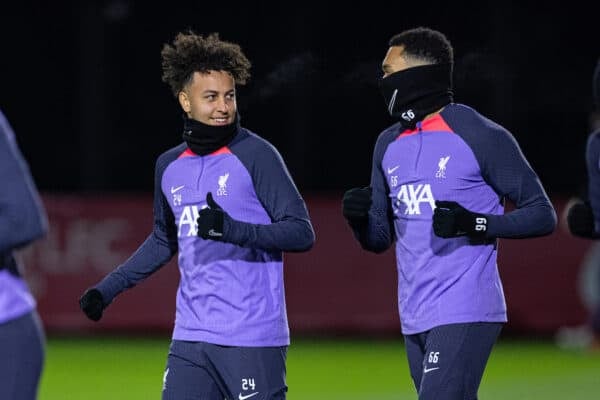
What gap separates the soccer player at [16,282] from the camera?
492 cm

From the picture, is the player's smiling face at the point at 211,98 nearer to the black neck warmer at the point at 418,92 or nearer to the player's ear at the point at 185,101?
the player's ear at the point at 185,101

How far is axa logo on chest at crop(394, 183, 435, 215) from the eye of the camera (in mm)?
7117

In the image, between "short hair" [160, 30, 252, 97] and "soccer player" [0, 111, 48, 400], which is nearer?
"soccer player" [0, 111, 48, 400]

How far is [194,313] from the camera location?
275 inches

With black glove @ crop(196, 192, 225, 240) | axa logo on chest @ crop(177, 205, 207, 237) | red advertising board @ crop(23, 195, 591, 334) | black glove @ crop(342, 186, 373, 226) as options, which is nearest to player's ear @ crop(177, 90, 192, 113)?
axa logo on chest @ crop(177, 205, 207, 237)

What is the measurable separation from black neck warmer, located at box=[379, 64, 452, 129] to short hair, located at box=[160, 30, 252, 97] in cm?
74

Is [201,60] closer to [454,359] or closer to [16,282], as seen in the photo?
[454,359]

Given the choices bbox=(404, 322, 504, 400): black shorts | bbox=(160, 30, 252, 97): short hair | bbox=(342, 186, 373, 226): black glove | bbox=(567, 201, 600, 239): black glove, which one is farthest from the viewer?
bbox=(567, 201, 600, 239): black glove

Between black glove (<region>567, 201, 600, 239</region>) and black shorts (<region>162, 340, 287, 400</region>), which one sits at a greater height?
black glove (<region>567, 201, 600, 239</region>)

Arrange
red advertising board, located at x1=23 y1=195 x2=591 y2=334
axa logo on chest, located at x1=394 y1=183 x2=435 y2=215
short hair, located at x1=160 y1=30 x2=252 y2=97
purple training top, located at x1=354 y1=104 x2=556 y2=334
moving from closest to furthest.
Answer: purple training top, located at x1=354 y1=104 x2=556 y2=334 < axa logo on chest, located at x1=394 y1=183 x2=435 y2=215 < short hair, located at x1=160 y1=30 x2=252 y2=97 < red advertising board, located at x1=23 y1=195 x2=591 y2=334

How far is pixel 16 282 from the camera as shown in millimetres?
5199

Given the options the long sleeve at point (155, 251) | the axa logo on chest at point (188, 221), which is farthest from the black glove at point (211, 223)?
the long sleeve at point (155, 251)

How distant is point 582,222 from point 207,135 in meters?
2.28

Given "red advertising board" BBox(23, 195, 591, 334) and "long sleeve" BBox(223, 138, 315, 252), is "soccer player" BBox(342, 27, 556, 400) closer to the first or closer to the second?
"long sleeve" BBox(223, 138, 315, 252)
